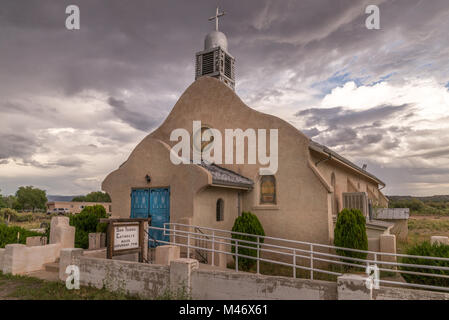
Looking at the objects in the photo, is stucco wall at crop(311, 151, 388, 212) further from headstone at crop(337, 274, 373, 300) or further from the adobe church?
headstone at crop(337, 274, 373, 300)

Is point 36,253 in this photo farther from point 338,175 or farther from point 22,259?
point 338,175

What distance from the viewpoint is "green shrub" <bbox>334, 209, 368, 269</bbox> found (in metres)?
11.5

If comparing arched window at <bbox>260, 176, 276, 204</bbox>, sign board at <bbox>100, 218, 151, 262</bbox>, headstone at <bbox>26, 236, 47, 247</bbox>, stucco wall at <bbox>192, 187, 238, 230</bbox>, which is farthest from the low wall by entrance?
arched window at <bbox>260, 176, 276, 204</bbox>

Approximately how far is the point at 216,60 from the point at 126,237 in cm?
1234

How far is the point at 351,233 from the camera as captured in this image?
1160 cm

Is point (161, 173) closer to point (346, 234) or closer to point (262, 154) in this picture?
point (262, 154)

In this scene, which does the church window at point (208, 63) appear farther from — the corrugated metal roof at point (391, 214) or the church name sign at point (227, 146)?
the corrugated metal roof at point (391, 214)

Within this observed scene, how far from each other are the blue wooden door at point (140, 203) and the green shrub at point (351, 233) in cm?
744

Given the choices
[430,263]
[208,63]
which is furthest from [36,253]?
[208,63]

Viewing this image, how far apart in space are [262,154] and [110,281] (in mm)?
7925

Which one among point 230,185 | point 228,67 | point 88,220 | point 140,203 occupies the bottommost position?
point 88,220

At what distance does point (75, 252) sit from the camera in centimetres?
973

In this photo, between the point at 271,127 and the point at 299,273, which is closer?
the point at 299,273
